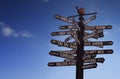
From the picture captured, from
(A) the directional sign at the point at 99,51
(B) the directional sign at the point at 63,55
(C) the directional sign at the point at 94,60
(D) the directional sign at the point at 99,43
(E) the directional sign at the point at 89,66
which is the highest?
(D) the directional sign at the point at 99,43

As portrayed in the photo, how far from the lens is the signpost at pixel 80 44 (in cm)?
1259

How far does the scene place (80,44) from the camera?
521 inches

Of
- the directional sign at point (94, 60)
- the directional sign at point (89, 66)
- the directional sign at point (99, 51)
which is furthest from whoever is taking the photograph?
the directional sign at point (89, 66)

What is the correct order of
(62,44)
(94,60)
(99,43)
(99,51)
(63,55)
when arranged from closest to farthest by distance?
1. (94,60)
2. (99,51)
3. (63,55)
4. (62,44)
5. (99,43)

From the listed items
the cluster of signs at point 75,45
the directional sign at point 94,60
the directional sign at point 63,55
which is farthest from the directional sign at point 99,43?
the directional sign at point 63,55

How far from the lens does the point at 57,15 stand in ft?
45.2

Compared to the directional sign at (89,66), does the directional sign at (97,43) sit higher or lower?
higher

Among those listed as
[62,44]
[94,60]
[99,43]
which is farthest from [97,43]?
[62,44]

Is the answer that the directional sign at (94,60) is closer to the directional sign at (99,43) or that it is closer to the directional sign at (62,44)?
the directional sign at (99,43)

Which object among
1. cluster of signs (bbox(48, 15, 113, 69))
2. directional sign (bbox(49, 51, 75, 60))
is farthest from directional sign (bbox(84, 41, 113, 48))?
directional sign (bbox(49, 51, 75, 60))

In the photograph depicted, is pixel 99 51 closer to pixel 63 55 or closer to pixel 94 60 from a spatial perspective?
pixel 94 60

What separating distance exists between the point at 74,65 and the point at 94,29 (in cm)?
232

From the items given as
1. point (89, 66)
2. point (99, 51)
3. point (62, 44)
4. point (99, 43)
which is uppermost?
point (99, 43)

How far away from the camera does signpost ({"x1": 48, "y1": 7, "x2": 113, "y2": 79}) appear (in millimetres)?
12586
